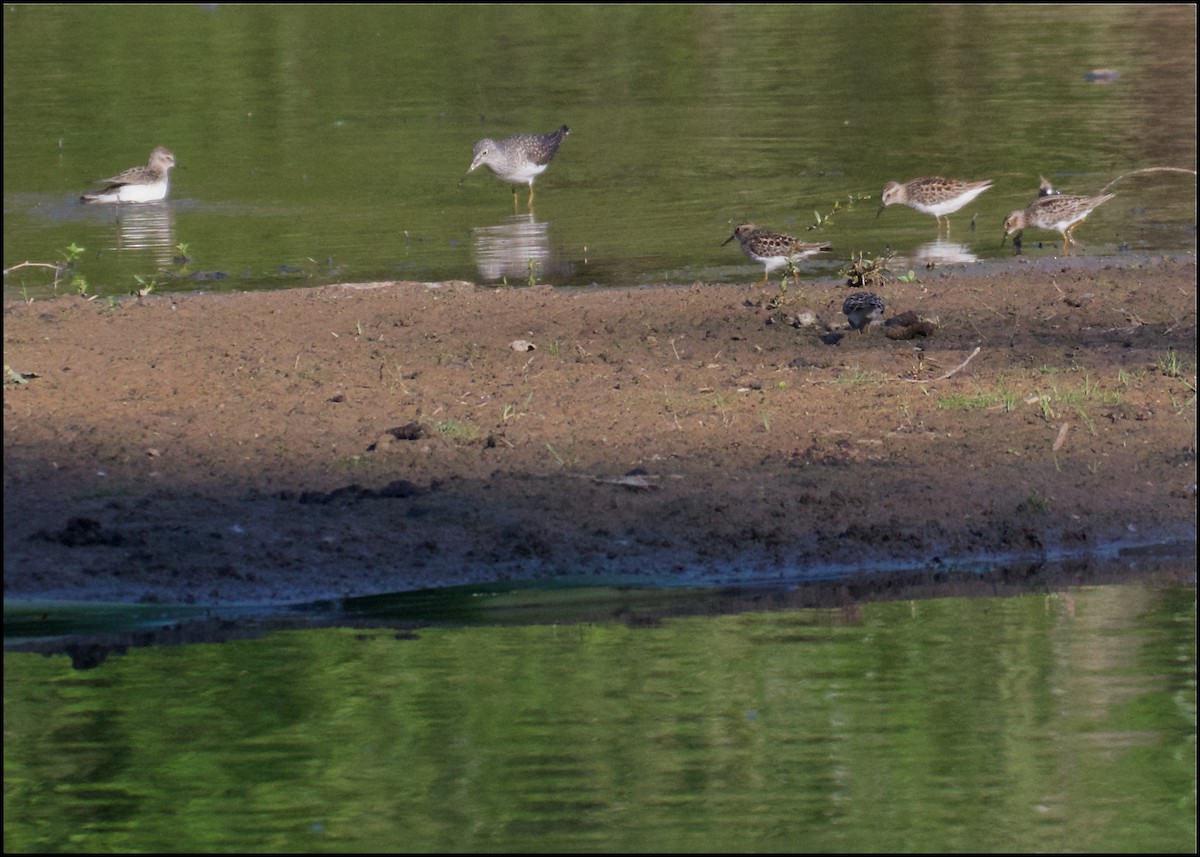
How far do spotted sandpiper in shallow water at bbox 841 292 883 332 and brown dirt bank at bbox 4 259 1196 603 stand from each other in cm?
8

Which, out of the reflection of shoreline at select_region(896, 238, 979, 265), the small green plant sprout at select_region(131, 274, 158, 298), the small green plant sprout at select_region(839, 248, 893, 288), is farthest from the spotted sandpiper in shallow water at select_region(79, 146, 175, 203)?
the small green plant sprout at select_region(839, 248, 893, 288)

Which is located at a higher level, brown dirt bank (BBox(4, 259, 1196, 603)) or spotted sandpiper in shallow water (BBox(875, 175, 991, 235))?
spotted sandpiper in shallow water (BBox(875, 175, 991, 235))

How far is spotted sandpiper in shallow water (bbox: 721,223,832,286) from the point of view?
1198 cm

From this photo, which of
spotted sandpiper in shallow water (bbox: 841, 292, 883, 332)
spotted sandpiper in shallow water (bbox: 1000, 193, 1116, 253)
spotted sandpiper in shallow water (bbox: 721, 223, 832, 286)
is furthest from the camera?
spotted sandpiper in shallow water (bbox: 1000, 193, 1116, 253)

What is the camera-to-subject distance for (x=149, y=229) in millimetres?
15547

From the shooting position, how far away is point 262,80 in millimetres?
27609

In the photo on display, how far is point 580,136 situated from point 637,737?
16180mm

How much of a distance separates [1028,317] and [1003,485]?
303cm

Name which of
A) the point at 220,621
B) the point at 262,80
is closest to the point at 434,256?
the point at 220,621

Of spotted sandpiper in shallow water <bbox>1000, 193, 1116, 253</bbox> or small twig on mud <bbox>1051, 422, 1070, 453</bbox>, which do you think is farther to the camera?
spotted sandpiper in shallow water <bbox>1000, 193, 1116, 253</bbox>

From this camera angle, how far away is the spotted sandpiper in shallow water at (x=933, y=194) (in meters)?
14.8

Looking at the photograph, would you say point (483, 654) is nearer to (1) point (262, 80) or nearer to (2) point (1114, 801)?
(2) point (1114, 801)

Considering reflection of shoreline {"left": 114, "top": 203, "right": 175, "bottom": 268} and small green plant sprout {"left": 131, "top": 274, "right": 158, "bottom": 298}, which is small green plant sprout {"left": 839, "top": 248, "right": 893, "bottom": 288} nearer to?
small green plant sprout {"left": 131, "top": 274, "right": 158, "bottom": 298}

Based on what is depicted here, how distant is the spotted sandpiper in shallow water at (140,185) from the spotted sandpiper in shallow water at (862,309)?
8578 mm
